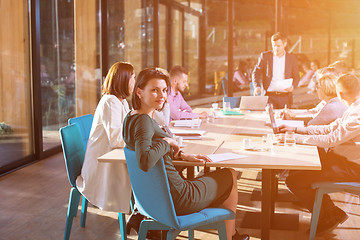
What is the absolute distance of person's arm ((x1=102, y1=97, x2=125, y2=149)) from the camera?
3318 millimetres

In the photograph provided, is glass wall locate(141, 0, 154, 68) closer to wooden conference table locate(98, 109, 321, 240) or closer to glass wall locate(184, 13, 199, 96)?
glass wall locate(184, 13, 199, 96)

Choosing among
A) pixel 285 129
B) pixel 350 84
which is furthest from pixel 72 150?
pixel 350 84

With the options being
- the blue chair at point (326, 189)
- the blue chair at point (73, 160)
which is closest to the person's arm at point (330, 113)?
the blue chair at point (326, 189)

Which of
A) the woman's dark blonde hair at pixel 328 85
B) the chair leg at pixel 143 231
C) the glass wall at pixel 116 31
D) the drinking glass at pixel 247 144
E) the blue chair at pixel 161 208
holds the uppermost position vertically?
the glass wall at pixel 116 31

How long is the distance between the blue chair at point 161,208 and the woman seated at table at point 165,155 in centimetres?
6

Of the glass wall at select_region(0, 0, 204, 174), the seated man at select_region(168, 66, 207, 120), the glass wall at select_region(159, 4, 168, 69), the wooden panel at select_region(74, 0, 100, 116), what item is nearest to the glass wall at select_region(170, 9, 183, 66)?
the glass wall at select_region(159, 4, 168, 69)

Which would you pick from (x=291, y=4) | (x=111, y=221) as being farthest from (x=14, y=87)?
(x=291, y=4)

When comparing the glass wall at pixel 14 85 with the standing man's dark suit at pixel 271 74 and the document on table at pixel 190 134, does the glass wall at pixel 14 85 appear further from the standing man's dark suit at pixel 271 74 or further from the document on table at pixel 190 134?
the standing man's dark suit at pixel 271 74

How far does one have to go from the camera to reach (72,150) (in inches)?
130

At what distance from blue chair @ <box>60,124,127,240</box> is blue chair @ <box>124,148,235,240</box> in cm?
75

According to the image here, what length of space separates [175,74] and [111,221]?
1.63m

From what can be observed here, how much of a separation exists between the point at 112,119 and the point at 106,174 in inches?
16.0

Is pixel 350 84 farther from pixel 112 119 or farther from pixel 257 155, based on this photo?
pixel 112 119

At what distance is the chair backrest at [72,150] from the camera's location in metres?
3.21
